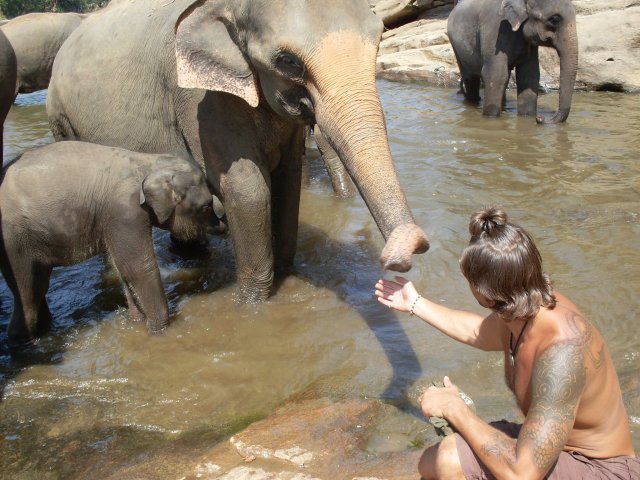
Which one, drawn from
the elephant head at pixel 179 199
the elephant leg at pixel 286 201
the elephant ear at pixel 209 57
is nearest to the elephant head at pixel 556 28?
the elephant leg at pixel 286 201

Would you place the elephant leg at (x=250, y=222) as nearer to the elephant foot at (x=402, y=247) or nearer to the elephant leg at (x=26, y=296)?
the elephant leg at (x=26, y=296)

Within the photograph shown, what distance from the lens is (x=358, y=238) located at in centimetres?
570

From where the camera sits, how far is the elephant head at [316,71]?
118 inches

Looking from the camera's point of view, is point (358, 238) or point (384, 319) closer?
point (384, 319)

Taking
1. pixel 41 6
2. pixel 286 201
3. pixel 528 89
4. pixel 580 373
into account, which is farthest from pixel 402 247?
pixel 41 6

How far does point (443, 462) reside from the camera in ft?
7.85

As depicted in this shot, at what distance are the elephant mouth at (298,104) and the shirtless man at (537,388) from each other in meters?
1.57

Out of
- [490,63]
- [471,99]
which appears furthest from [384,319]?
[471,99]

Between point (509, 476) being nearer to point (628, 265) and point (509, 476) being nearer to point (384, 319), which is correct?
point (384, 319)

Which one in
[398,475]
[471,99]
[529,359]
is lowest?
[471,99]

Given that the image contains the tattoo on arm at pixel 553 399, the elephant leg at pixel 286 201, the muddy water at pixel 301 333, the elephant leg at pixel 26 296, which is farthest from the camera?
the elephant leg at pixel 286 201

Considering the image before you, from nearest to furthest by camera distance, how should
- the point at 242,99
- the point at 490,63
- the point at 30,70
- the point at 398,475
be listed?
1. the point at 398,475
2. the point at 242,99
3. the point at 490,63
4. the point at 30,70

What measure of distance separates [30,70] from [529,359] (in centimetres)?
1025

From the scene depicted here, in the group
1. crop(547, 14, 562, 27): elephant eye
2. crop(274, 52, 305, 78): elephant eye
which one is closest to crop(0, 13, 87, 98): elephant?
crop(547, 14, 562, 27): elephant eye
